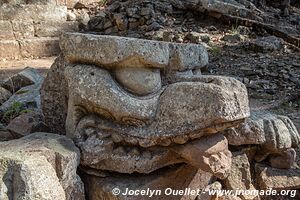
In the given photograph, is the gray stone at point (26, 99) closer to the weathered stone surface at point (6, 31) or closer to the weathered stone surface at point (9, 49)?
the weathered stone surface at point (9, 49)

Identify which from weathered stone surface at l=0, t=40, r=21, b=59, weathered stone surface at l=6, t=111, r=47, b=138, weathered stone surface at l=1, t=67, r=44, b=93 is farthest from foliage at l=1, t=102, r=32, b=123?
weathered stone surface at l=0, t=40, r=21, b=59

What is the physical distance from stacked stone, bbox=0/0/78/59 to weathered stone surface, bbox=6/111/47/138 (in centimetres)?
412

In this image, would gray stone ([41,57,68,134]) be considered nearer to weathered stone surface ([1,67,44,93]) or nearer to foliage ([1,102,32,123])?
foliage ([1,102,32,123])

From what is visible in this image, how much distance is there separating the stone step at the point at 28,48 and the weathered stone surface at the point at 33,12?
479 mm

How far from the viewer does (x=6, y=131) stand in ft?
6.97

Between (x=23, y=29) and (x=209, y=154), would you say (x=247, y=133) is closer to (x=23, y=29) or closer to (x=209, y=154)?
(x=209, y=154)

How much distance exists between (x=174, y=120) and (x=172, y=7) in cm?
579

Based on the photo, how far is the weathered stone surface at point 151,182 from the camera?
1716 millimetres

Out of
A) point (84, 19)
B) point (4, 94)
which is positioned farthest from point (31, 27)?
point (4, 94)

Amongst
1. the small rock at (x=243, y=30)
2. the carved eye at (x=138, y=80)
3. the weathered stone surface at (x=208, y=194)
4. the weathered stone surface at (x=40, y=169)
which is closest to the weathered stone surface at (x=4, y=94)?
the weathered stone surface at (x=40, y=169)

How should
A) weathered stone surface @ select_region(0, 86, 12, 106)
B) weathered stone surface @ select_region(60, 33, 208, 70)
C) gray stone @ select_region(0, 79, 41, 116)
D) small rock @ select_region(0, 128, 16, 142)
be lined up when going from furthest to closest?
weathered stone surface @ select_region(0, 86, 12, 106), gray stone @ select_region(0, 79, 41, 116), small rock @ select_region(0, 128, 16, 142), weathered stone surface @ select_region(60, 33, 208, 70)

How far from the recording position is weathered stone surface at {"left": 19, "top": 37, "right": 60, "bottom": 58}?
608 cm

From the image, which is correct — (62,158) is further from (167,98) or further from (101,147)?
(167,98)

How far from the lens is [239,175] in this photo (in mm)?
2010
